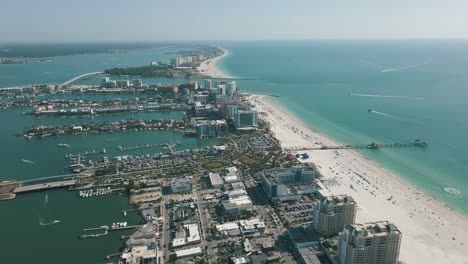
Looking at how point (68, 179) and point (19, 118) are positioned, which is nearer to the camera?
point (68, 179)

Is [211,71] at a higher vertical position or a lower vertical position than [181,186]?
higher

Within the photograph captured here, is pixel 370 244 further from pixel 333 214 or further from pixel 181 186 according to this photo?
pixel 181 186

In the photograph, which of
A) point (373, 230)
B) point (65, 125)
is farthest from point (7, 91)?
point (373, 230)

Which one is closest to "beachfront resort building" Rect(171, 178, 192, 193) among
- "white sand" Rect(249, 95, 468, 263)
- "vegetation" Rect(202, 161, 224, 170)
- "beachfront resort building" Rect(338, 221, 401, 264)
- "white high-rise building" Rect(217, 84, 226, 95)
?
"vegetation" Rect(202, 161, 224, 170)

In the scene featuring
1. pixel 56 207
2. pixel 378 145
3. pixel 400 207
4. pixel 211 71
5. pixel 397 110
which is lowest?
pixel 56 207

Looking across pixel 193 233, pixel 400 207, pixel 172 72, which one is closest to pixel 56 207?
pixel 193 233

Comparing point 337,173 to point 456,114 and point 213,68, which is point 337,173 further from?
point 213,68

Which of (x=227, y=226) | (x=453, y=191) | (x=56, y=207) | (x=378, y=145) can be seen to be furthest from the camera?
(x=378, y=145)
